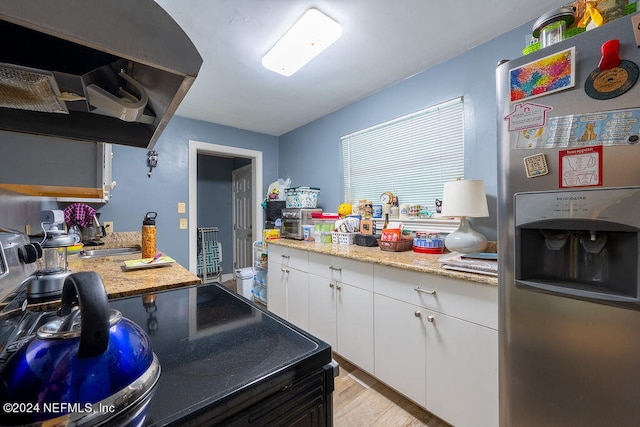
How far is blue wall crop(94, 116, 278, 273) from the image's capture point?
2672 millimetres

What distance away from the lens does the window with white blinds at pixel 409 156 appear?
195cm

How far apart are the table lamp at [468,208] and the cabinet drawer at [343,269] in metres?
0.59

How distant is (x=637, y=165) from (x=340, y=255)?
1399mm

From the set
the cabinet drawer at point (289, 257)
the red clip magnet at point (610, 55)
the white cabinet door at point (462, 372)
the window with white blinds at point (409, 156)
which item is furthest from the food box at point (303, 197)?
the red clip magnet at point (610, 55)

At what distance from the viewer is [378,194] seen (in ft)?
8.13

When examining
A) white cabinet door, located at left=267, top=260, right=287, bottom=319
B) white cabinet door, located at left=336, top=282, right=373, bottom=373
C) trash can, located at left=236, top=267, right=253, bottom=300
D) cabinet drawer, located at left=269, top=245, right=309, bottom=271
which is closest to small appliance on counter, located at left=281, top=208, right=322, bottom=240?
cabinet drawer, located at left=269, top=245, right=309, bottom=271

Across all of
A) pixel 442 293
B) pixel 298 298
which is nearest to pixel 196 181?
pixel 298 298

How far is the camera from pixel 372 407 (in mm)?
1506

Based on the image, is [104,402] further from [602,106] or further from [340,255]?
[340,255]

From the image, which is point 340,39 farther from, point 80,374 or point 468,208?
point 80,374

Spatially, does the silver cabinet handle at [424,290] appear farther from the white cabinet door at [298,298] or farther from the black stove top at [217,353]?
the white cabinet door at [298,298]

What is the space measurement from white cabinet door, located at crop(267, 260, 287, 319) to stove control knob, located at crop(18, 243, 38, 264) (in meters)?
1.79

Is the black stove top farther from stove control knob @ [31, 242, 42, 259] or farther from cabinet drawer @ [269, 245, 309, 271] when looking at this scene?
cabinet drawer @ [269, 245, 309, 271]

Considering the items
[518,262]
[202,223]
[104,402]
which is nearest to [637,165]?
[518,262]
